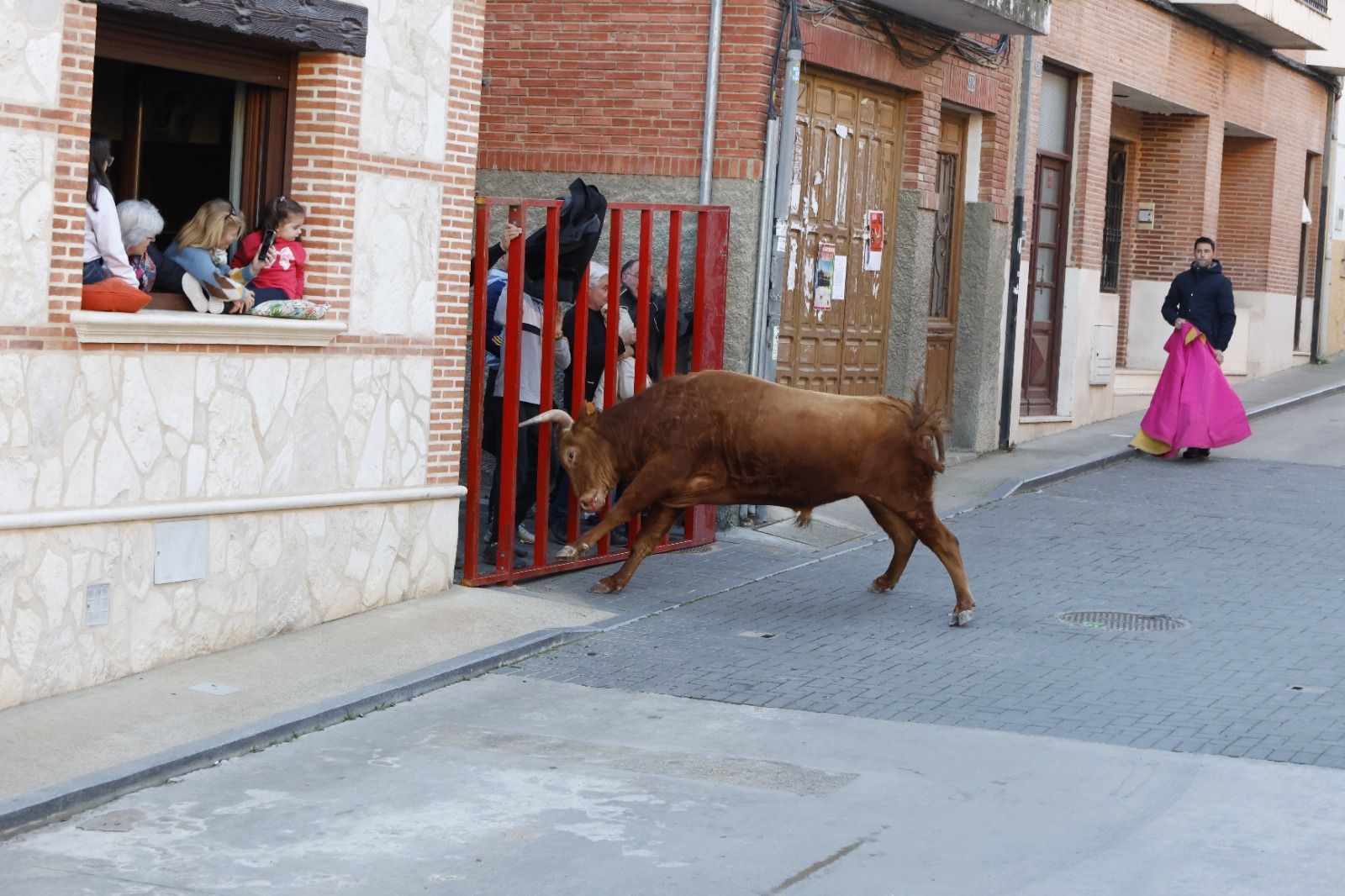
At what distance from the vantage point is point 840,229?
46.7ft

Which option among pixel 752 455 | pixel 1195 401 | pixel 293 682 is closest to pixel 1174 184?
pixel 1195 401

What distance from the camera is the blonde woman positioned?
8.95m

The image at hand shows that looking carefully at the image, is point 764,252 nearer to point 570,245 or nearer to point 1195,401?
point 570,245

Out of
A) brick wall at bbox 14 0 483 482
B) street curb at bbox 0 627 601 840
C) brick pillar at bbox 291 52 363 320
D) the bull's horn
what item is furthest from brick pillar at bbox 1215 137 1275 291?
brick pillar at bbox 291 52 363 320

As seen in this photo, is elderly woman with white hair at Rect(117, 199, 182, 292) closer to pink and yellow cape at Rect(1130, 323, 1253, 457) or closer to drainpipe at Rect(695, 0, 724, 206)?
drainpipe at Rect(695, 0, 724, 206)

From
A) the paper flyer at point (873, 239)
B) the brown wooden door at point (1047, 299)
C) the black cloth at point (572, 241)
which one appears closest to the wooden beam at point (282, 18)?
the black cloth at point (572, 241)

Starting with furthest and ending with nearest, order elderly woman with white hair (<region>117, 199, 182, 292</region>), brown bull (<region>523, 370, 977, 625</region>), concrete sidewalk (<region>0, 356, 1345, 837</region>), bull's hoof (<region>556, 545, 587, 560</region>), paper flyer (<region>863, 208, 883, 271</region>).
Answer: paper flyer (<region>863, 208, 883, 271</region>) → bull's hoof (<region>556, 545, 587, 560</region>) → brown bull (<region>523, 370, 977, 625</region>) → elderly woman with white hair (<region>117, 199, 182, 292</region>) → concrete sidewalk (<region>0, 356, 1345, 837</region>)

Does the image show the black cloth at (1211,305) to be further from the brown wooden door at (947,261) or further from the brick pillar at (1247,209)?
the brick pillar at (1247,209)

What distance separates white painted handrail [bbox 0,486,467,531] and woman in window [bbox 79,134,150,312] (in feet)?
2.99

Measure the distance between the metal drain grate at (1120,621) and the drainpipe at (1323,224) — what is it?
18.2 metres

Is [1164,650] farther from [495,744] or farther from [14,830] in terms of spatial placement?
[14,830]

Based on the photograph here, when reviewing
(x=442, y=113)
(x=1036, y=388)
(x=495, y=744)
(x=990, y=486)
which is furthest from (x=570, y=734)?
(x=1036, y=388)

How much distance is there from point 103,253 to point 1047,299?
42.2 feet

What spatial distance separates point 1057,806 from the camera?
668 cm
